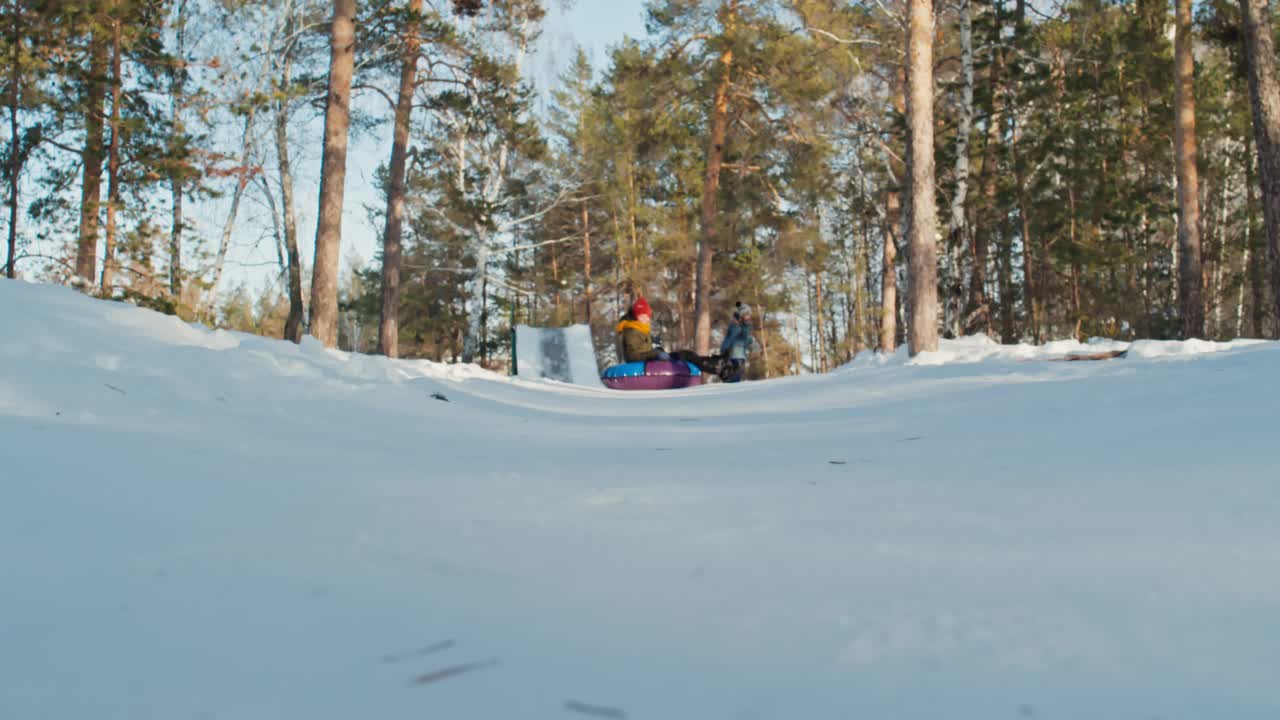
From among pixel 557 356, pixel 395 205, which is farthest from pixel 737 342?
pixel 395 205

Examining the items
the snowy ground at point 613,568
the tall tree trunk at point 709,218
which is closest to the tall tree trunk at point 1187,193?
the tall tree trunk at point 709,218

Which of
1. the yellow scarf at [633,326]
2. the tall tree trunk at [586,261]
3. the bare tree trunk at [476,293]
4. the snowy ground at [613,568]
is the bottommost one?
the snowy ground at [613,568]

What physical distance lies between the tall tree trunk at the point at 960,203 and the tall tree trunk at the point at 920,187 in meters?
3.21

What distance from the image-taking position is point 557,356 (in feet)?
40.9

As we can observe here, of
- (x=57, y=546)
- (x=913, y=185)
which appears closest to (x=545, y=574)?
(x=57, y=546)

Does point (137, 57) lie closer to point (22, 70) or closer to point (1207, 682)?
point (22, 70)

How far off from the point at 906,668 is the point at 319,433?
2.10 meters

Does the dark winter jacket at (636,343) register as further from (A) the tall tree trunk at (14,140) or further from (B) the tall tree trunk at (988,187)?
(A) the tall tree trunk at (14,140)

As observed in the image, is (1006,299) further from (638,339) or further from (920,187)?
(638,339)

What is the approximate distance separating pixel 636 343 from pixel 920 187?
419 cm

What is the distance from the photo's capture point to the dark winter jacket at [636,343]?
10469mm

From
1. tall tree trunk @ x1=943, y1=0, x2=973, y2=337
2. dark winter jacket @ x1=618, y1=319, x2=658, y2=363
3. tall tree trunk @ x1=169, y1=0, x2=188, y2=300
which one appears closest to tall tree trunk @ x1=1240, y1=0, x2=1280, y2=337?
tall tree trunk @ x1=943, y1=0, x2=973, y2=337

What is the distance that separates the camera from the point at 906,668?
79 centimetres

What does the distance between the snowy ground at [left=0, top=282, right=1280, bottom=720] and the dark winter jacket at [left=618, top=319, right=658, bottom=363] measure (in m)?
7.94
